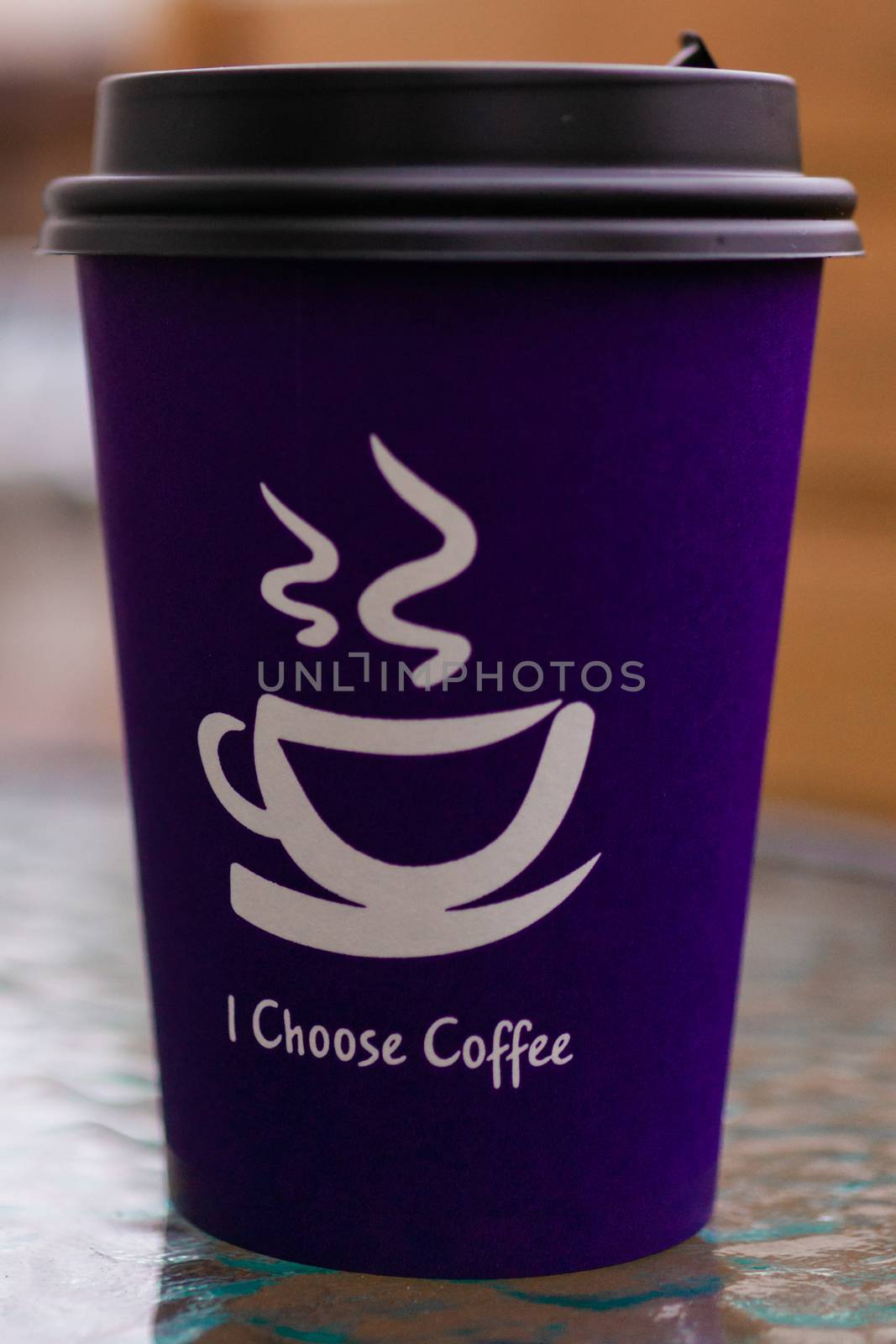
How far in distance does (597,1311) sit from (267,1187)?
6.6 inches

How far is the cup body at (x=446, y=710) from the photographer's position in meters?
0.70

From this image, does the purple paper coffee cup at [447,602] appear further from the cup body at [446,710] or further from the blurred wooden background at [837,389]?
A: the blurred wooden background at [837,389]

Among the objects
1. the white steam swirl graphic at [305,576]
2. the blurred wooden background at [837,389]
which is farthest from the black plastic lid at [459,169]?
the blurred wooden background at [837,389]

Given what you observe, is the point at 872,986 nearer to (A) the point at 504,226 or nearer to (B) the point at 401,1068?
(B) the point at 401,1068

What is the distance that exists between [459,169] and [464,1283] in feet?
1.64

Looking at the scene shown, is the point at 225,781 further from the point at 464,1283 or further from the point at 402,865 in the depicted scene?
the point at 464,1283

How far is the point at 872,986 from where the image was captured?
3.78 feet

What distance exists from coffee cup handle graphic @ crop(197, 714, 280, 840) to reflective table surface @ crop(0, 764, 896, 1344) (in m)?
0.22

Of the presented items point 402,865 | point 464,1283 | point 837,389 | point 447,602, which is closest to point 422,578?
point 447,602

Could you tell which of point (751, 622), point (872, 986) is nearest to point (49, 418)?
point (872, 986)

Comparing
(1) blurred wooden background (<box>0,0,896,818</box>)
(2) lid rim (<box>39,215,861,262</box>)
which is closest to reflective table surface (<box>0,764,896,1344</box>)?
(2) lid rim (<box>39,215,861,262</box>)

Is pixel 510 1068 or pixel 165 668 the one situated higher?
pixel 165 668

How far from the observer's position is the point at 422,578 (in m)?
0.70

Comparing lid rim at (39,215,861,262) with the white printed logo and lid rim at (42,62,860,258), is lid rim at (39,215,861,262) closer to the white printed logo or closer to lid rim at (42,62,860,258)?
lid rim at (42,62,860,258)
